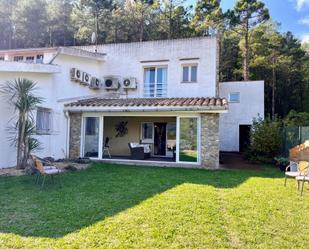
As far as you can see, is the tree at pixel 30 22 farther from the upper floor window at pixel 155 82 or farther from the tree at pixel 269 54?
the tree at pixel 269 54

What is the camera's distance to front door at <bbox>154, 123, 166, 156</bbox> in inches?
853

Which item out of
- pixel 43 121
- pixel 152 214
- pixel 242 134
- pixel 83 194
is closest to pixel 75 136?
pixel 43 121

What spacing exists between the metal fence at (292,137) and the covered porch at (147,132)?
5.24 meters

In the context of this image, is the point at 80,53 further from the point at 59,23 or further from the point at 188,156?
the point at 59,23

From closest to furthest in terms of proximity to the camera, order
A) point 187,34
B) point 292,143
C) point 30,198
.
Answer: point 30,198, point 292,143, point 187,34

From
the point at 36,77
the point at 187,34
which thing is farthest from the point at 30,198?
the point at 187,34

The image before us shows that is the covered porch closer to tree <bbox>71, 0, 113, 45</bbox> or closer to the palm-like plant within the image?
the palm-like plant

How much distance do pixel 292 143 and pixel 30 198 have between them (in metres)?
14.4

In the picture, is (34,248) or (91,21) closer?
(34,248)

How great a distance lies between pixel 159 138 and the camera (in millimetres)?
21812

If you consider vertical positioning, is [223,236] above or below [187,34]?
below

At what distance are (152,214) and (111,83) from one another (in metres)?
14.9

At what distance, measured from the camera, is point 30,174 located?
1180 centimetres

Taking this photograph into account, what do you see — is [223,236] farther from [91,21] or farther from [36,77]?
[91,21]
